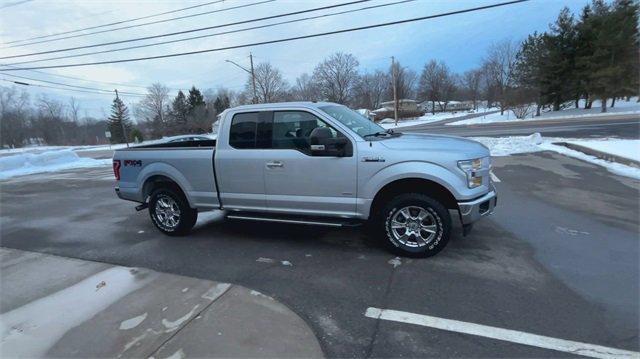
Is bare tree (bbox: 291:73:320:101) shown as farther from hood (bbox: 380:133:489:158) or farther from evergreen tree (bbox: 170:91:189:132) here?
hood (bbox: 380:133:489:158)

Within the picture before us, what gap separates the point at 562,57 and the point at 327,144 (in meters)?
48.7

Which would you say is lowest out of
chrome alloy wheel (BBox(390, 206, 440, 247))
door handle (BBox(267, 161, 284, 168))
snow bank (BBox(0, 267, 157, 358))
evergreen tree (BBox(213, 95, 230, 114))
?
snow bank (BBox(0, 267, 157, 358))

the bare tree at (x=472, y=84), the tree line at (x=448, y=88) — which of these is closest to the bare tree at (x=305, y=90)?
the tree line at (x=448, y=88)

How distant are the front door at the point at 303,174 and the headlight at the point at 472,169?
1288mm

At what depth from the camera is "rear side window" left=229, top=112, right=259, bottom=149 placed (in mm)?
5375

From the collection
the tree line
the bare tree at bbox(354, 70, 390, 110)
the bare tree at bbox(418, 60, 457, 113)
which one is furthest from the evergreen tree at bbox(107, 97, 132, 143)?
the bare tree at bbox(418, 60, 457, 113)

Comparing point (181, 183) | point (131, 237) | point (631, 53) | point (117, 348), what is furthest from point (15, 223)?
point (631, 53)

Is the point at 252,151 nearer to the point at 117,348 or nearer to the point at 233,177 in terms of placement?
the point at 233,177

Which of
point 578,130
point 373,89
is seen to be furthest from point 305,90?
point 578,130

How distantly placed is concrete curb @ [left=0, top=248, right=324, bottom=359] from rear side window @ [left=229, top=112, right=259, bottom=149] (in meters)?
1.99

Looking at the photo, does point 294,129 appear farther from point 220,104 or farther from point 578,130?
point 220,104

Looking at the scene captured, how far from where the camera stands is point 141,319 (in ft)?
11.6

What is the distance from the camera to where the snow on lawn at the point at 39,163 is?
751 inches

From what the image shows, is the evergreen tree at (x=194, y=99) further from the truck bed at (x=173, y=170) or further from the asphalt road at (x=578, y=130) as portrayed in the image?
the truck bed at (x=173, y=170)
